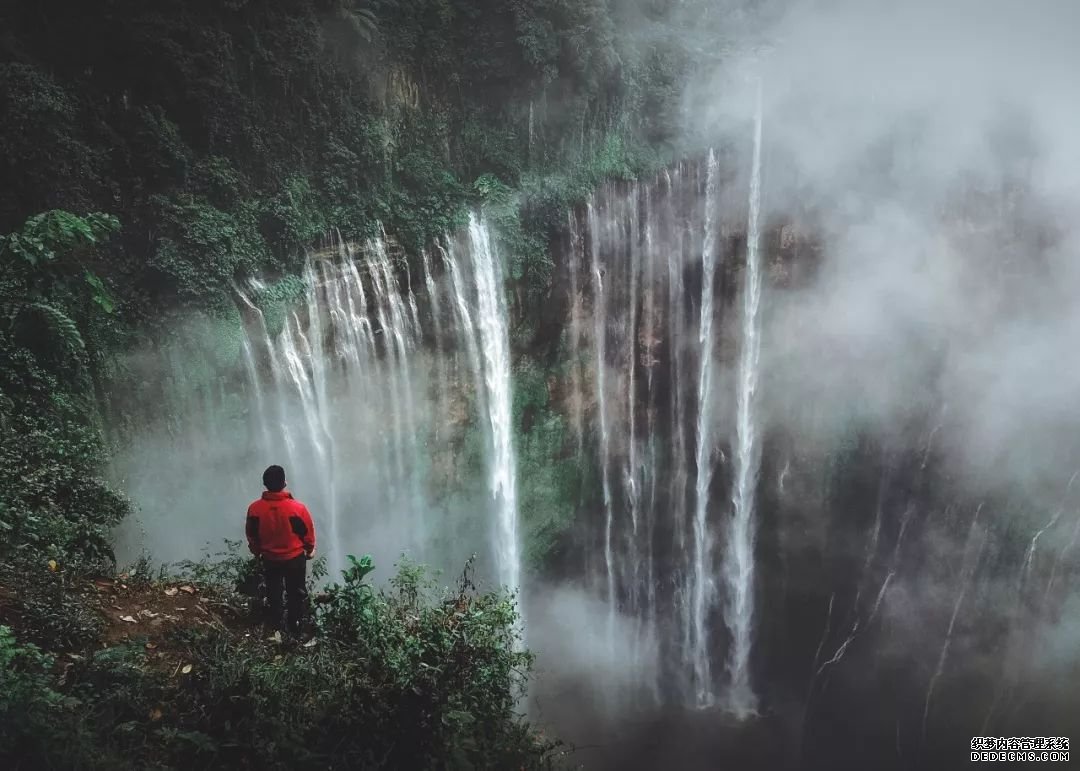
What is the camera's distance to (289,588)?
493 centimetres

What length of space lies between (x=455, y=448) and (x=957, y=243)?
11.7 metres

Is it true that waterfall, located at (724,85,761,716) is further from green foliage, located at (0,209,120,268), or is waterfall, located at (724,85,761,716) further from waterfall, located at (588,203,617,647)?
green foliage, located at (0,209,120,268)

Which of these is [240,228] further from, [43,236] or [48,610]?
[48,610]

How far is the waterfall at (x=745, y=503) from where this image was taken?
52.2ft

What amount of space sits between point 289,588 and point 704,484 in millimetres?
12456

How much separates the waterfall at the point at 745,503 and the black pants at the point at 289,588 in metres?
12.6

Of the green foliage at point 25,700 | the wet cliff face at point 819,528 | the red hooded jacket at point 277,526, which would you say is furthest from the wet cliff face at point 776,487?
the green foliage at point 25,700

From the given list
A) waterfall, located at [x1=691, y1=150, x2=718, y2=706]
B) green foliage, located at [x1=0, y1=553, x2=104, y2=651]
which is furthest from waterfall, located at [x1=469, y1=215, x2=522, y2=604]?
green foliage, located at [x1=0, y1=553, x2=104, y2=651]

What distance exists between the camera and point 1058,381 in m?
16.1

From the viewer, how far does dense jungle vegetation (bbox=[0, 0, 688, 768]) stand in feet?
13.0

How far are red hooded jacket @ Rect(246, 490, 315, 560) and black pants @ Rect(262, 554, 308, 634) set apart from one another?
0.07 meters

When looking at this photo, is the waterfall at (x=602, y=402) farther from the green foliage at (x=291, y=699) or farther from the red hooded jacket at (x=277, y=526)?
the red hooded jacket at (x=277, y=526)

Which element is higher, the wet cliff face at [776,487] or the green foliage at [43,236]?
the green foliage at [43,236]

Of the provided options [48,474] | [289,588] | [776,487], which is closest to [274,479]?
[289,588]
